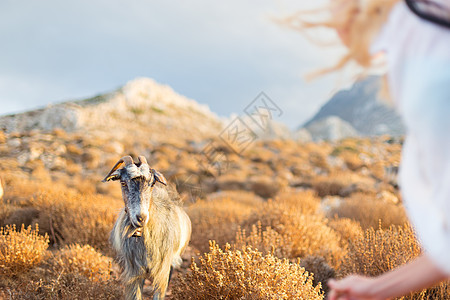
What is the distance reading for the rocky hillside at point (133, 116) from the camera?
121ft

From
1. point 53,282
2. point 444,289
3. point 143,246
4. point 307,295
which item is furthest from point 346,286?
point 53,282

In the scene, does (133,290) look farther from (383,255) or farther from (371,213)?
(371,213)

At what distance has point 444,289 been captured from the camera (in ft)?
11.3

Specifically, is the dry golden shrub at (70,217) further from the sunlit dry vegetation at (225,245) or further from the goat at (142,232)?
the goat at (142,232)

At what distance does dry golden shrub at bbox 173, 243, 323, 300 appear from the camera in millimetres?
3172

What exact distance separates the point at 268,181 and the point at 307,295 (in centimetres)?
1169

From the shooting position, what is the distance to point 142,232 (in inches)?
130

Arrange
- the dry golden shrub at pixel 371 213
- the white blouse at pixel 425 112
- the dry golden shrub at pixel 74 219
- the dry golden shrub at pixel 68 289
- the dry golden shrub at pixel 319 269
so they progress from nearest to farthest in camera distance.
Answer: the white blouse at pixel 425 112
the dry golden shrub at pixel 68 289
the dry golden shrub at pixel 319 269
the dry golden shrub at pixel 74 219
the dry golden shrub at pixel 371 213

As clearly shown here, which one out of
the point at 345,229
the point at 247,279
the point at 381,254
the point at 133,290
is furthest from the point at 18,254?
the point at 345,229

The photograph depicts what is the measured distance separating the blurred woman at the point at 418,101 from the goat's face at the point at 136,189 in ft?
7.07

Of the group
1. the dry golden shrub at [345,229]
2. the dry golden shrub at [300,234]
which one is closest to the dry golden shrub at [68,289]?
the dry golden shrub at [300,234]

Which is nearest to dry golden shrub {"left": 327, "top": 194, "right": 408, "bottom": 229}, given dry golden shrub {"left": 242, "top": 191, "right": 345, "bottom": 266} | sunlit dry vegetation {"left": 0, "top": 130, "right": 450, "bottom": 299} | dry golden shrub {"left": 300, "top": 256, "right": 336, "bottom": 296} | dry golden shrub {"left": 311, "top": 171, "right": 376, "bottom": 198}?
sunlit dry vegetation {"left": 0, "top": 130, "right": 450, "bottom": 299}

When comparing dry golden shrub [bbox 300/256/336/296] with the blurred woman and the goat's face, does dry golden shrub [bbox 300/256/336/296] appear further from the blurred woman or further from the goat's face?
the blurred woman

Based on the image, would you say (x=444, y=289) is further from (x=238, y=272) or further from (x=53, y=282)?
(x=53, y=282)
